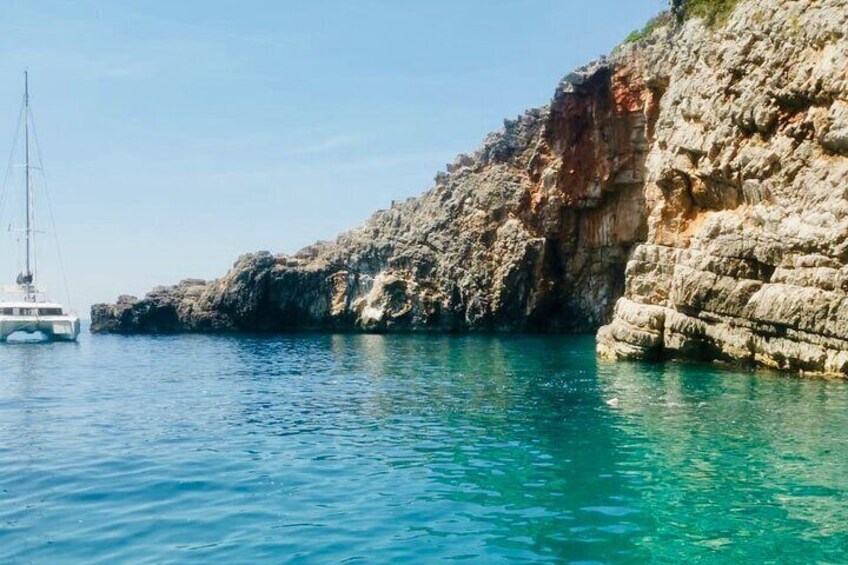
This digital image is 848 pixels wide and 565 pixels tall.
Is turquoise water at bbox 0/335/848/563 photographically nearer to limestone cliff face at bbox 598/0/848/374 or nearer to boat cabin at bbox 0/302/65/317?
limestone cliff face at bbox 598/0/848/374

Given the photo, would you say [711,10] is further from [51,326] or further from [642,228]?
[51,326]

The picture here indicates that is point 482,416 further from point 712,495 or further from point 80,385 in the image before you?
point 80,385

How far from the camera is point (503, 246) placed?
88.2 metres

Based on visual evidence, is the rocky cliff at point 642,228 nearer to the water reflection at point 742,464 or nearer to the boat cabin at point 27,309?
the water reflection at point 742,464

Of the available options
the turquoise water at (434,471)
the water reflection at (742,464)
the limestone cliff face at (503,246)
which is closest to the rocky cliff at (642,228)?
the limestone cliff face at (503,246)

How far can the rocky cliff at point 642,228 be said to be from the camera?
124ft

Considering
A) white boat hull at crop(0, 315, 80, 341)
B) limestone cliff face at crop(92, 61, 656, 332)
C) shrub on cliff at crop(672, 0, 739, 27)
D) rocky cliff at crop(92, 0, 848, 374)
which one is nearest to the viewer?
rocky cliff at crop(92, 0, 848, 374)

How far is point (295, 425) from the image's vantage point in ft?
92.4

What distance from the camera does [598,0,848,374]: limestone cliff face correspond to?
118 feet

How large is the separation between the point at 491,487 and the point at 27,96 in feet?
273

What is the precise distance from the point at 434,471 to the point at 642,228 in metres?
64.7

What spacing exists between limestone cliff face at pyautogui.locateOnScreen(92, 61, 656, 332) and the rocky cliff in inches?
8.8

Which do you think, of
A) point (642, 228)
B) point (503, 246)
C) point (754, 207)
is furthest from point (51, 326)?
point (754, 207)

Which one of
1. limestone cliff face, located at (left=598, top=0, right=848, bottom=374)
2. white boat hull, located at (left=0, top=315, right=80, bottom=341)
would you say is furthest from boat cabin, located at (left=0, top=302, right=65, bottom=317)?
limestone cliff face, located at (left=598, top=0, right=848, bottom=374)
